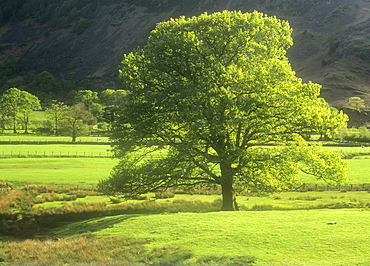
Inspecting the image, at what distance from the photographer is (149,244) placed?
21.0 meters

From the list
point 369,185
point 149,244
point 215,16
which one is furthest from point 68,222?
point 369,185

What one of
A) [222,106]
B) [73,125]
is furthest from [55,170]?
[73,125]

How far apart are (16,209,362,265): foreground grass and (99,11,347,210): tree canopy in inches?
170

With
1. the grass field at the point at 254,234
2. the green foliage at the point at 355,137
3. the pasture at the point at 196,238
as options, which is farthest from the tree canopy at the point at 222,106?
the green foliage at the point at 355,137

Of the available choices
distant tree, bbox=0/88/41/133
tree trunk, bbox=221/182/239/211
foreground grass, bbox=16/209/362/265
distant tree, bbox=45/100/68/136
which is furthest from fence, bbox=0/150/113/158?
distant tree, bbox=0/88/41/133

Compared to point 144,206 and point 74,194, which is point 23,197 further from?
point 144,206

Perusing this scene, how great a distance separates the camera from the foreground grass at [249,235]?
58.3ft

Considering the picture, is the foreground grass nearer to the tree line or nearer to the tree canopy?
the tree canopy

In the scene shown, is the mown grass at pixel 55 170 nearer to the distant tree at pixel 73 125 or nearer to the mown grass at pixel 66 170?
the mown grass at pixel 66 170

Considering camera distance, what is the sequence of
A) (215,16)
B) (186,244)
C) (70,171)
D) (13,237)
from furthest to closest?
1. (70,171)
2. (215,16)
3. (13,237)
4. (186,244)

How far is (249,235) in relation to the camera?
20984 millimetres

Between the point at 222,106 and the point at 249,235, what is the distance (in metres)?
10.7

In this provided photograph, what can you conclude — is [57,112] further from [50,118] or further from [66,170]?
[66,170]

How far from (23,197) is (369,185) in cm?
4207
